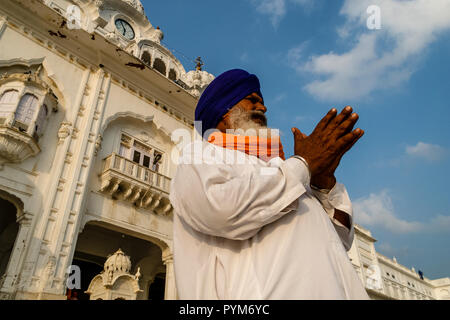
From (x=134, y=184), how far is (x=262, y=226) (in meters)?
7.87

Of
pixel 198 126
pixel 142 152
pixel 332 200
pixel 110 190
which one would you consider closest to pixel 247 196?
pixel 332 200

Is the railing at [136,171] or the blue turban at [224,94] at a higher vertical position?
the railing at [136,171]

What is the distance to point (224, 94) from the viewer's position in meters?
1.56

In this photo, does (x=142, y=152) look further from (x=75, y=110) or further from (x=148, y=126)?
(x=75, y=110)

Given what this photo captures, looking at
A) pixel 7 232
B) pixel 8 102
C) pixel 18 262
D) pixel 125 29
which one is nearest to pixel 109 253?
pixel 7 232

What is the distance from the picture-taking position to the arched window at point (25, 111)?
6.67 meters

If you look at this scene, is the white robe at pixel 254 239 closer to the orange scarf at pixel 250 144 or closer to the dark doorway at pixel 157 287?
the orange scarf at pixel 250 144

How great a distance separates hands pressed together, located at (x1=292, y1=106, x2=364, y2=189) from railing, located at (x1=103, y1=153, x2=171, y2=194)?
766 cm

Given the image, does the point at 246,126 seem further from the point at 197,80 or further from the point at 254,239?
the point at 197,80

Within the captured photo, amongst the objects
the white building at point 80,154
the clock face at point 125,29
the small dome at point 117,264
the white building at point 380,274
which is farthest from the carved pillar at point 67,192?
the white building at point 380,274

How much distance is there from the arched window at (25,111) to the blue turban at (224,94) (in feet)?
22.1

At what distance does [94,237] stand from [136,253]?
164 centimetres

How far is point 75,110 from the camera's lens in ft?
26.8

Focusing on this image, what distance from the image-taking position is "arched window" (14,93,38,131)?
667 cm
